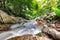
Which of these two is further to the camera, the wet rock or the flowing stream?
the wet rock

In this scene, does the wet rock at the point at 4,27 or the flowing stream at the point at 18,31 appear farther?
the wet rock at the point at 4,27

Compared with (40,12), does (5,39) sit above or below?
below

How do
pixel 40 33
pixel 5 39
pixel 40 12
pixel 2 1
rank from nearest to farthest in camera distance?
1. pixel 5 39
2. pixel 40 33
3. pixel 2 1
4. pixel 40 12

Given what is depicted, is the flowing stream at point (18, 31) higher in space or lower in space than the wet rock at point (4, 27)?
lower

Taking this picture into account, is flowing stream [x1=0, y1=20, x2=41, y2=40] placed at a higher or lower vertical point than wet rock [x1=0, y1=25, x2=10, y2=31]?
lower

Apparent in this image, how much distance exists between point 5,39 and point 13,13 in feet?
10.3

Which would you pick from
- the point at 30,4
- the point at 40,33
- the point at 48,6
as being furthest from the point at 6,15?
the point at 48,6

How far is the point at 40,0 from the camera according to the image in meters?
9.90

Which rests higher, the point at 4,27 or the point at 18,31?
the point at 4,27

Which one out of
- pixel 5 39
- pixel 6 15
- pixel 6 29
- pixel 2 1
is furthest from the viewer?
pixel 2 1

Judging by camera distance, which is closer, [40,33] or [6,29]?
[40,33]

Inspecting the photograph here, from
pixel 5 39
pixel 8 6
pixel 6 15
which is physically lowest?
pixel 5 39

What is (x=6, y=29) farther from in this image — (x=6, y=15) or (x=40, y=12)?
(x=40, y=12)

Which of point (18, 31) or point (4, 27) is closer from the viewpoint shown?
point (18, 31)
